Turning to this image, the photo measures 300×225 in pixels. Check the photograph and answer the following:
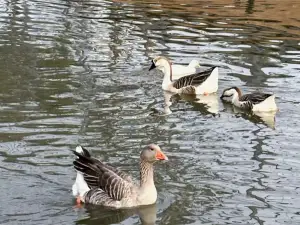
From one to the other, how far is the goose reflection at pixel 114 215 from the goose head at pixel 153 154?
62 cm

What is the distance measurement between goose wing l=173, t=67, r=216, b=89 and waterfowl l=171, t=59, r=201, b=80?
3.64 ft

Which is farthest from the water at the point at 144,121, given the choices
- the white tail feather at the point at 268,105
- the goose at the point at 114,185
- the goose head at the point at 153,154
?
the goose head at the point at 153,154

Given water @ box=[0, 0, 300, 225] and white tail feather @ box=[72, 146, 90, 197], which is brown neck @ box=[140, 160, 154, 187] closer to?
water @ box=[0, 0, 300, 225]

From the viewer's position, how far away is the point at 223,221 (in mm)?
9203

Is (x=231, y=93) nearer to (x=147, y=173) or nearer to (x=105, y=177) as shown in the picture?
(x=147, y=173)

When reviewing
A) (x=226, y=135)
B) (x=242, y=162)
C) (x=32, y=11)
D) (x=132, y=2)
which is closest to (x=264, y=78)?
(x=226, y=135)

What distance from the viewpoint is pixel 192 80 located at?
16344 millimetres

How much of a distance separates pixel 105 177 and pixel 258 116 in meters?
5.76

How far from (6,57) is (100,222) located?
9858 millimetres

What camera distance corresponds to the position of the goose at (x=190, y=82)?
16047mm

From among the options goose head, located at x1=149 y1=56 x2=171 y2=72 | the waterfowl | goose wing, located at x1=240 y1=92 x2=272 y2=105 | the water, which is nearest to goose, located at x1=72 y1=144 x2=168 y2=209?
the water

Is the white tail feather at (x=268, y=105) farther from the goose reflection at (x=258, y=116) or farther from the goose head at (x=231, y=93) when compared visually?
the goose head at (x=231, y=93)

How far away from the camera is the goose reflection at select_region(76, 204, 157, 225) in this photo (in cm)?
927

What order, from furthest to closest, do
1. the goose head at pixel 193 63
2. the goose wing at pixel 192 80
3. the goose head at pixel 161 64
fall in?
the goose head at pixel 193 63
the goose head at pixel 161 64
the goose wing at pixel 192 80
